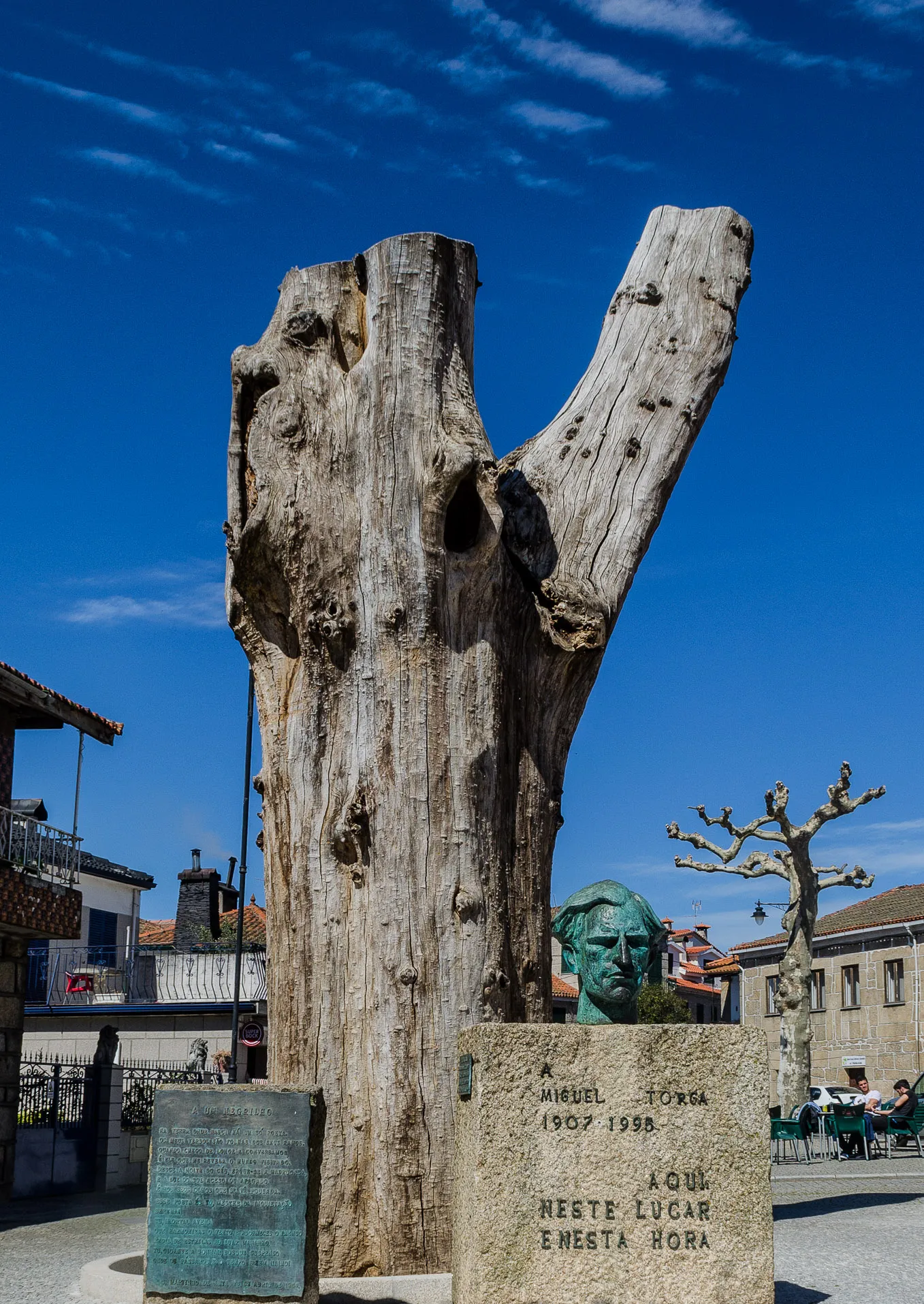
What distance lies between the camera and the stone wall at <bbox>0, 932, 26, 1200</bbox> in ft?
53.6

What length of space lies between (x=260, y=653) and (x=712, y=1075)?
3.82m

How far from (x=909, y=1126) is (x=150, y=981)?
45.7ft

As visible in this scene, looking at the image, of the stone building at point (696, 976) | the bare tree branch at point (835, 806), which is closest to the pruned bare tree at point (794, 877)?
the bare tree branch at point (835, 806)

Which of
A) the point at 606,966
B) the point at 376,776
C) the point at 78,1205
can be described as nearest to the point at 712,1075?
the point at 606,966

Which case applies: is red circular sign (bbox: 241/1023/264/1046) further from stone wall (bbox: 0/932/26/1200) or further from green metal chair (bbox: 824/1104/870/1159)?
green metal chair (bbox: 824/1104/870/1159)

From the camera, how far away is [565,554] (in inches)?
A: 348

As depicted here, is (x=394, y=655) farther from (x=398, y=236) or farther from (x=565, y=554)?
(x=398, y=236)

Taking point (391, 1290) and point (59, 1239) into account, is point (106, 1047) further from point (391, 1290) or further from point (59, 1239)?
point (391, 1290)

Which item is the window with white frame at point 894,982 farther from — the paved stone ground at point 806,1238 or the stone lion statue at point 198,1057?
the paved stone ground at point 806,1238

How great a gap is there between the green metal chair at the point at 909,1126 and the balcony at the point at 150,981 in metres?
10.9

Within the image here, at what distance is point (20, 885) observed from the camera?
633 inches

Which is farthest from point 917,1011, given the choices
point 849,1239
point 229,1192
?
point 229,1192

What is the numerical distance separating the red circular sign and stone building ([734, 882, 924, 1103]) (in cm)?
1499

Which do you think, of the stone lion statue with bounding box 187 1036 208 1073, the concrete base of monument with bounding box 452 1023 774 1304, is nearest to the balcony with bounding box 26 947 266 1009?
the stone lion statue with bounding box 187 1036 208 1073
